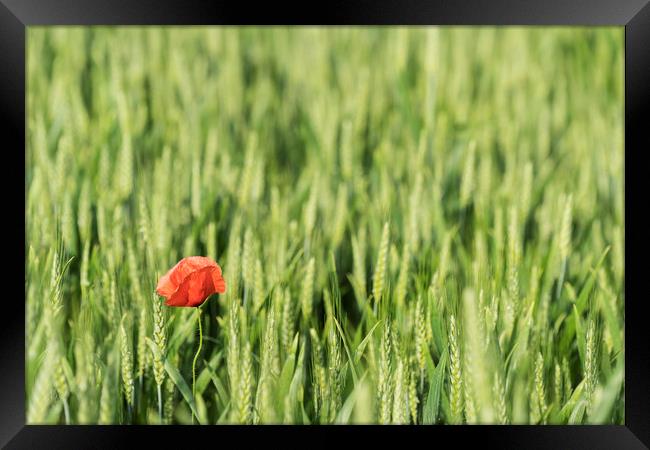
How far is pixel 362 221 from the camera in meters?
Result: 1.34

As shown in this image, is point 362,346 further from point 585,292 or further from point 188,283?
point 585,292

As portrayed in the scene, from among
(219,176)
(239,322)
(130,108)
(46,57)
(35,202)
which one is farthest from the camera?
(46,57)

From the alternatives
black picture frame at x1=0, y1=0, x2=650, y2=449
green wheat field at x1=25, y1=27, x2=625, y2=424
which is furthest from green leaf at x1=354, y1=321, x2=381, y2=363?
black picture frame at x1=0, y1=0, x2=650, y2=449

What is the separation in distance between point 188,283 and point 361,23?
37 centimetres

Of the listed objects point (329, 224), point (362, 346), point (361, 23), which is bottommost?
point (362, 346)

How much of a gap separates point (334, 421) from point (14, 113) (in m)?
0.54

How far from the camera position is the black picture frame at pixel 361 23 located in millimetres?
954

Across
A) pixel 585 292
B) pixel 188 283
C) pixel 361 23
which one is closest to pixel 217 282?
pixel 188 283

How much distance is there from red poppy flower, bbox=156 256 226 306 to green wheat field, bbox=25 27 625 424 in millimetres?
48

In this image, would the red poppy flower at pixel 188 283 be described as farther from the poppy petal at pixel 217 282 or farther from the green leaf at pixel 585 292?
the green leaf at pixel 585 292

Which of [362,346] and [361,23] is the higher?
[361,23]

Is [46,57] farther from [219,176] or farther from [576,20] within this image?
[576,20]

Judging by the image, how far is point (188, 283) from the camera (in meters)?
0.98

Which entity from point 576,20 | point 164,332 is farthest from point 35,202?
point 576,20
